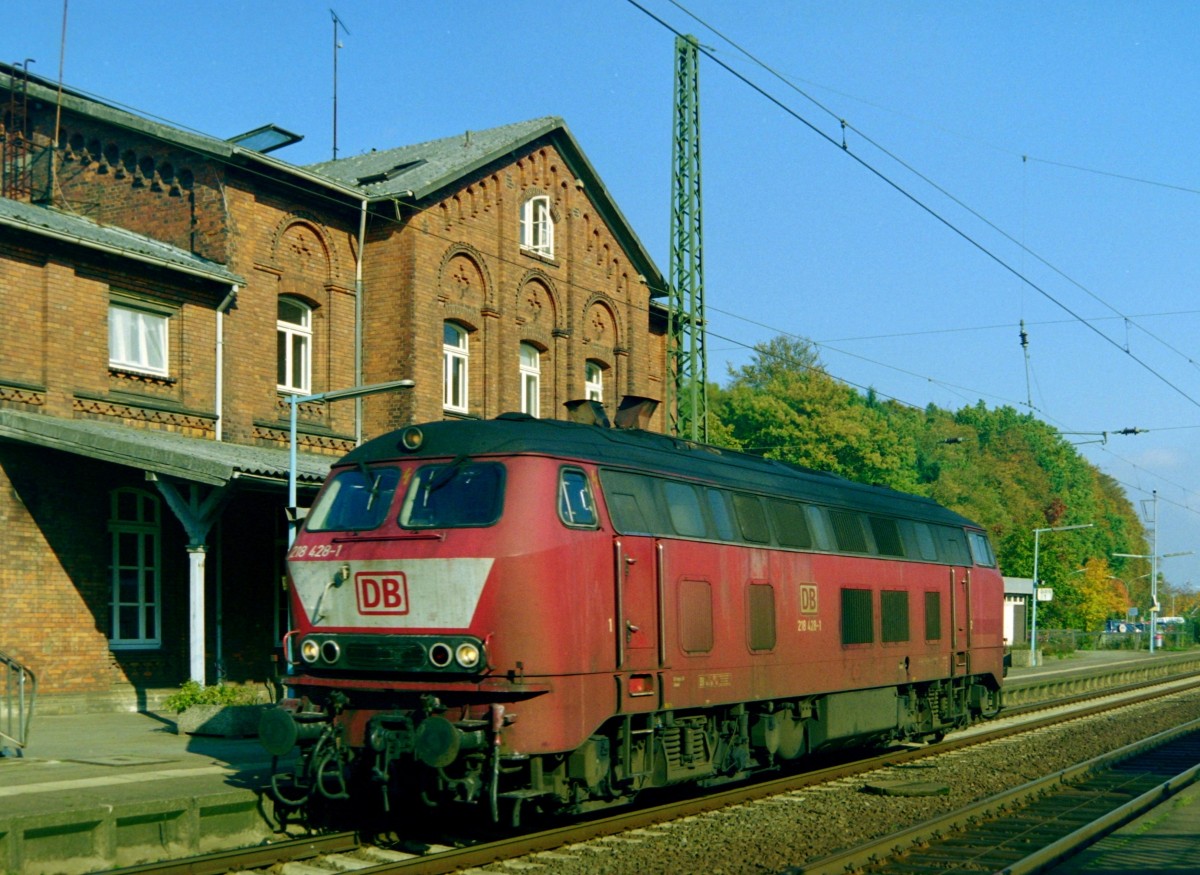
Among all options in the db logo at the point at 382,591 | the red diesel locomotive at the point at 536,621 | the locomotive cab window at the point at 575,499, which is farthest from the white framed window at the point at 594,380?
the db logo at the point at 382,591

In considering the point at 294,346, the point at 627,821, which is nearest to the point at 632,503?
the point at 627,821

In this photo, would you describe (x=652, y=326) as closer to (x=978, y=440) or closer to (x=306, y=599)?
(x=306, y=599)

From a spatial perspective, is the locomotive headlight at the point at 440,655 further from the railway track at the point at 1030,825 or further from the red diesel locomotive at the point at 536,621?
the railway track at the point at 1030,825

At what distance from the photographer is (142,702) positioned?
20.7 meters

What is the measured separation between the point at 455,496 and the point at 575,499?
3.17 feet

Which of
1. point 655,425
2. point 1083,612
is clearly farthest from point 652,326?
point 1083,612

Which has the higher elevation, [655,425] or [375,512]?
[655,425]

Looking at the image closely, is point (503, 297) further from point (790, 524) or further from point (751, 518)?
point (751, 518)

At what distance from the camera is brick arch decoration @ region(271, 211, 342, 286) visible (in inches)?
954

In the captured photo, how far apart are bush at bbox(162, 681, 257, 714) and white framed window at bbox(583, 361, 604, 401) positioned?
15.4m

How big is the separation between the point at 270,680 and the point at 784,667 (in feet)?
37.5

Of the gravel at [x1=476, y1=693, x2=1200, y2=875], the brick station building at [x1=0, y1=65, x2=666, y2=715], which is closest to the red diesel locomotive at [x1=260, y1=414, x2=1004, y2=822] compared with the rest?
the gravel at [x1=476, y1=693, x2=1200, y2=875]

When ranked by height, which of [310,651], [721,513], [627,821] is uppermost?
[721,513]

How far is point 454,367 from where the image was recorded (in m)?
27.5
